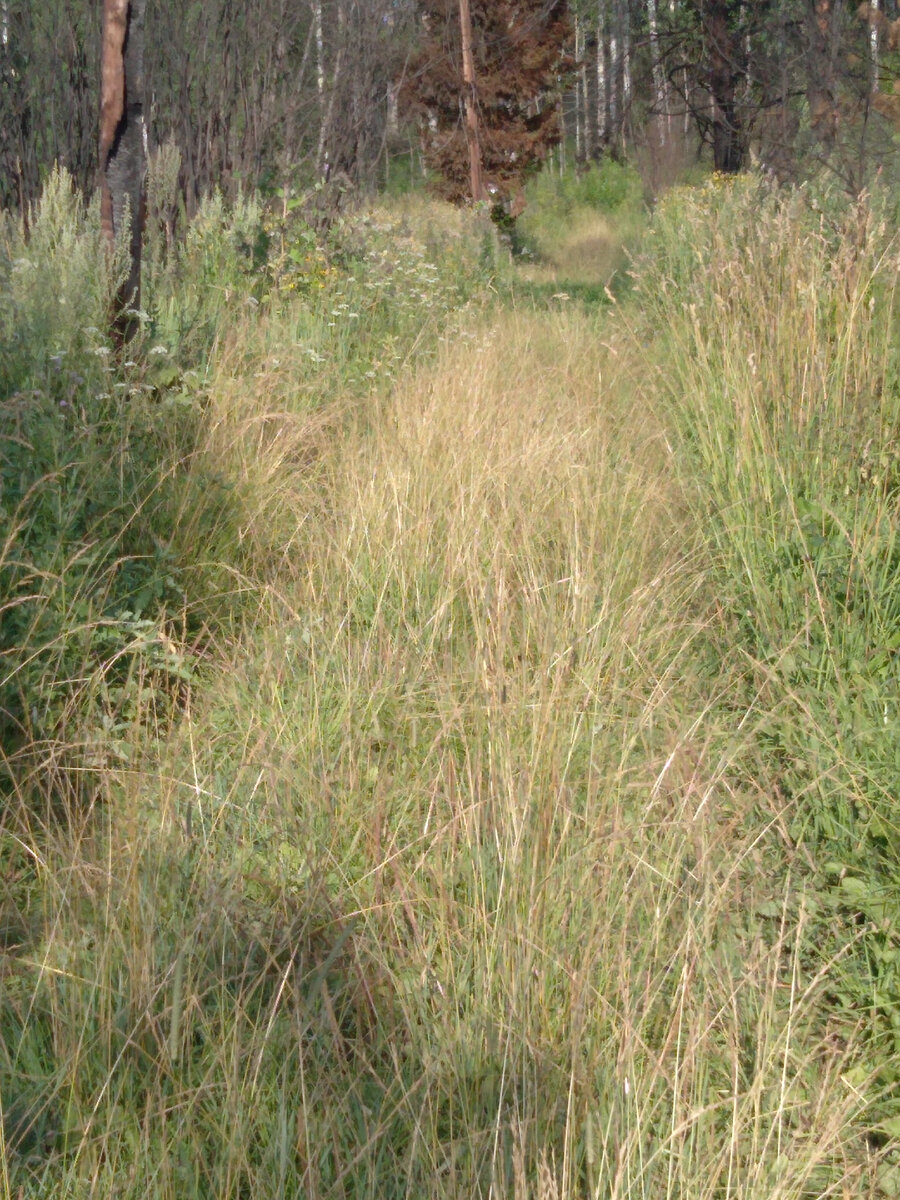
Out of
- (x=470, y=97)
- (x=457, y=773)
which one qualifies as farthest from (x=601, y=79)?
(x=457, y=773)

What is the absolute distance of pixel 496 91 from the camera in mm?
25391

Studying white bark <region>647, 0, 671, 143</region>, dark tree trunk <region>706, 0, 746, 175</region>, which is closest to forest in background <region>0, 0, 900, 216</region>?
dark tree trunk <region>706, 0, 746, 175</region>

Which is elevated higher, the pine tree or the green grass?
the pine tree

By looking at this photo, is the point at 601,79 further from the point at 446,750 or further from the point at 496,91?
the point at 446,750

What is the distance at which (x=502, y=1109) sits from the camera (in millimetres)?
1777

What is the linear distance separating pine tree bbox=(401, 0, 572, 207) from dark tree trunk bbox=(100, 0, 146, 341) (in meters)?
19.9

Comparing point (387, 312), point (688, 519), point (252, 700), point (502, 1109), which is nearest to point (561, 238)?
point (387, 312)

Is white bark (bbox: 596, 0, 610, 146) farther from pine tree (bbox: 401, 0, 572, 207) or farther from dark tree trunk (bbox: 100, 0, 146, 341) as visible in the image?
dark tree trunk (bbox: 100, 0, 146, 341)

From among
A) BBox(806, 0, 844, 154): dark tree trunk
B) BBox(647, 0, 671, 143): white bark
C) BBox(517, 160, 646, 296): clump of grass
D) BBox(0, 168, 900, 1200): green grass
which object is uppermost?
BBox(647, 0, 671, 143): white bark

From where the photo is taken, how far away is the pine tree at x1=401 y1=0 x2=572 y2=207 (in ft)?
79.2

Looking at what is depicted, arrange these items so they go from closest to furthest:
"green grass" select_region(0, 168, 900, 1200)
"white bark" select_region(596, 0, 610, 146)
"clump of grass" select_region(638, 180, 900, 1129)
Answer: "green grass" select_region(0, 168, 900, 1200)
"clump of grass" select_region(638, 180, 900, 1129)
"white bark" select_region(596, 0, 610, 146)

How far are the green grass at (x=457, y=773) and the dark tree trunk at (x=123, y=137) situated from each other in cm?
20

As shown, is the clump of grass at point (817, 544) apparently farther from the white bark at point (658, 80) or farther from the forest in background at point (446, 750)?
the white bark at point (658, 80)

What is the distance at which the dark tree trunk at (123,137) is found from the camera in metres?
4.50
